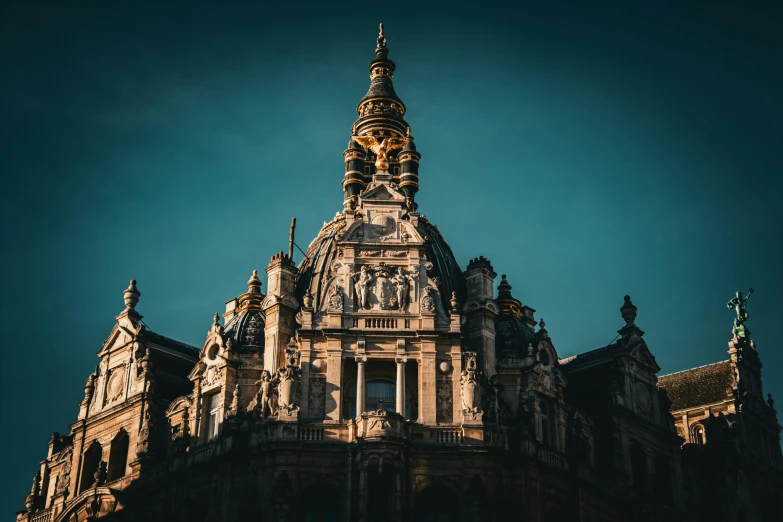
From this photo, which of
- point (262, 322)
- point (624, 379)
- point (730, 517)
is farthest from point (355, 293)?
point (730, 517)

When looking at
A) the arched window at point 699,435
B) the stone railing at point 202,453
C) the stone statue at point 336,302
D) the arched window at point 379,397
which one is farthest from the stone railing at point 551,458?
the arched window at point 699,435

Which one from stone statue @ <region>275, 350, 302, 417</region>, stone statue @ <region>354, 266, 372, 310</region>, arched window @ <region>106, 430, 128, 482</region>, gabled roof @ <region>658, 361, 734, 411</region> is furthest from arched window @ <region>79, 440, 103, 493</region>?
gabled roof @ <region>658, 361, 734, 411</region>

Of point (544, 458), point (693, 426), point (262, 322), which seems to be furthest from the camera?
point (693, 426)

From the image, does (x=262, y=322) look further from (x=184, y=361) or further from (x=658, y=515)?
(x=658, y=515)

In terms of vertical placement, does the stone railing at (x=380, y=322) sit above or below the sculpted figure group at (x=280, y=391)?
above

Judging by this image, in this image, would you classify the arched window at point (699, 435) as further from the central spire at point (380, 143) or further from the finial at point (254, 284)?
the finial at point (254, 284)

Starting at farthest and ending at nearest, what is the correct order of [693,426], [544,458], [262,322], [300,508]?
[693,426] → [262,322] → [544,458] → [300,508]

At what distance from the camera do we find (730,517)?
8475cm

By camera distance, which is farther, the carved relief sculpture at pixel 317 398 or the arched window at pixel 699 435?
the arched window at pixel 699 435

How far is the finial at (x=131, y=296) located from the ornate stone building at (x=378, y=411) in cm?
14

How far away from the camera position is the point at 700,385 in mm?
93438

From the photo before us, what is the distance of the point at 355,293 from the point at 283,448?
31.8 feet

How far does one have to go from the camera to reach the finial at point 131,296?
3332 inches

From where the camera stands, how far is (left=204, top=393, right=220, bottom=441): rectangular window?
3012 inches
